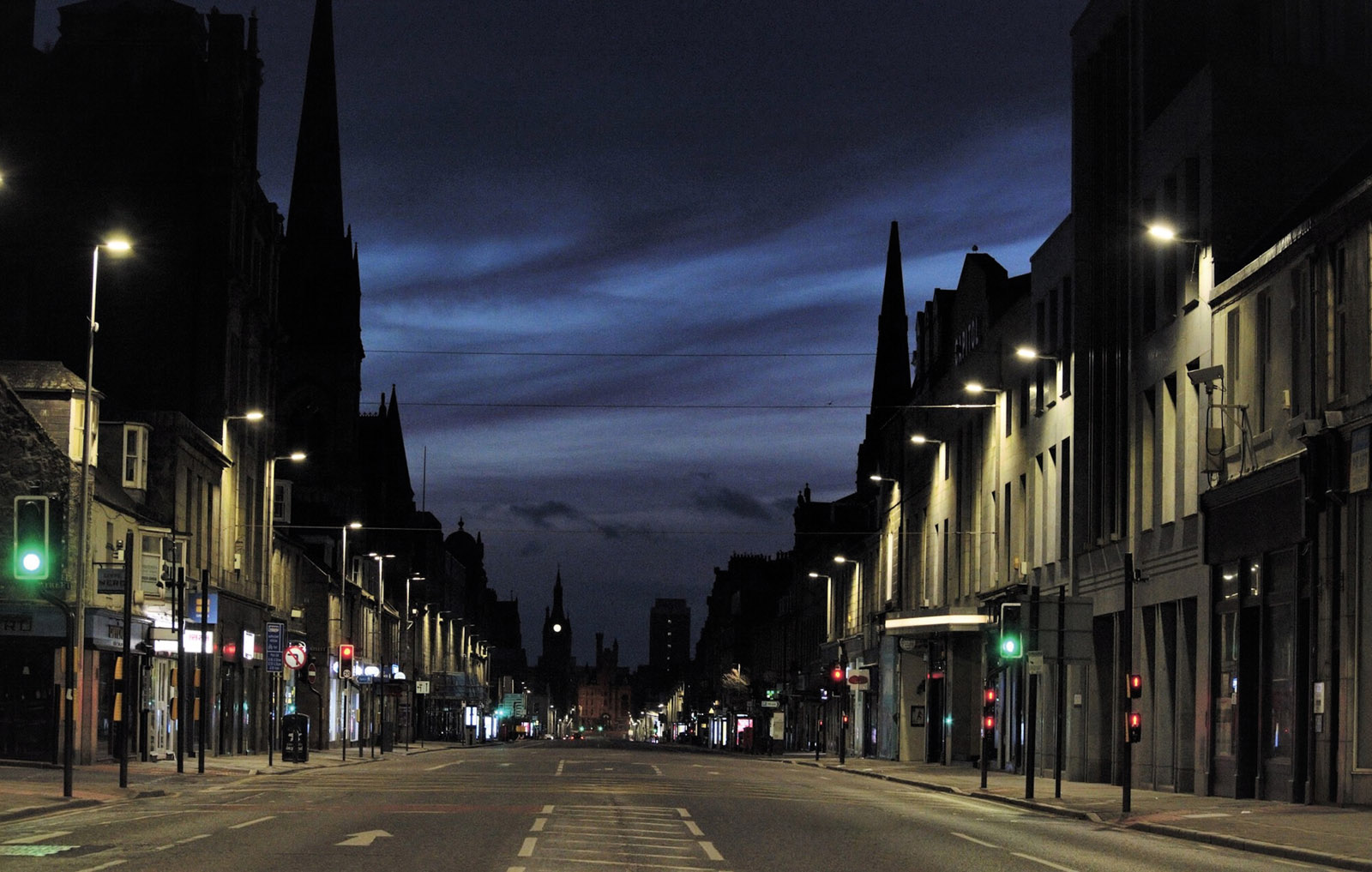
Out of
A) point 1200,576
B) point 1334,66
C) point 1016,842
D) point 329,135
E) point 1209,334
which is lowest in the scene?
point 1016,842

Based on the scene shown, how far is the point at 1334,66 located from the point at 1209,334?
6.86m

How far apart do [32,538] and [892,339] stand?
295 ft

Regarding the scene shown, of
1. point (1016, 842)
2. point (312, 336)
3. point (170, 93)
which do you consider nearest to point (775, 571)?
point (312, 336)

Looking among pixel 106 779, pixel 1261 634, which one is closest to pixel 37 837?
pixel 106 779

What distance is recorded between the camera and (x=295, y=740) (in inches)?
2243

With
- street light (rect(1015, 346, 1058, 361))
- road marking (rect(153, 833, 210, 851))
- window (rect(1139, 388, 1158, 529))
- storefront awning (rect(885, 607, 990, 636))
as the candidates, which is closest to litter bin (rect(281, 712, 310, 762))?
storefront awning (rect(885, 607, 990, 636))

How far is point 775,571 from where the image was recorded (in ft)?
588

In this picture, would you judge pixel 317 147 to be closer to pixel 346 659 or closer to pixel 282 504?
pixel 282 504

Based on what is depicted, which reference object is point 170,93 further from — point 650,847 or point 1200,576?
point 650,847

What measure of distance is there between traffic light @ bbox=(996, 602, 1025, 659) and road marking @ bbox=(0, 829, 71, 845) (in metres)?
21.3

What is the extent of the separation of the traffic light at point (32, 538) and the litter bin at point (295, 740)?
98.9 feet

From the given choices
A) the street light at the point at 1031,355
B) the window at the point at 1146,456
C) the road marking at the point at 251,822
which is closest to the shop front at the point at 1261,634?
the window at the point at 1146,456

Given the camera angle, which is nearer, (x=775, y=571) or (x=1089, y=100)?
(x=1089, y=100)

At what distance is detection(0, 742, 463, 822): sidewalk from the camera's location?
29.1 meters
